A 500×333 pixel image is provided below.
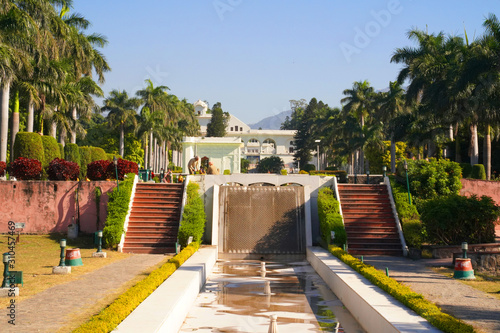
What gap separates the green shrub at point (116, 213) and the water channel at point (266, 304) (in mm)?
5351

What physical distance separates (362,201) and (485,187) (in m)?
8.96

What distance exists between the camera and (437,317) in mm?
9328

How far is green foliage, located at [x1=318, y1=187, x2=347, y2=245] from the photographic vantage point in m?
22.6

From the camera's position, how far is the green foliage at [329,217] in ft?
74.1

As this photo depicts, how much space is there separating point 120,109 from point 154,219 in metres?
37.2

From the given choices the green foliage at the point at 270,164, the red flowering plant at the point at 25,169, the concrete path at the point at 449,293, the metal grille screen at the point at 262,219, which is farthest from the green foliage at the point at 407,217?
the green foliage at the point at 270,164

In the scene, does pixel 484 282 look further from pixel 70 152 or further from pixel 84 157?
pixel 84 157

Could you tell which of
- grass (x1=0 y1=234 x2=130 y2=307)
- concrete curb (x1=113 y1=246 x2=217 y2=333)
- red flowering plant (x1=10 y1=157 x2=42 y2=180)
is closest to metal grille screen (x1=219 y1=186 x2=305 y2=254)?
grass (x1=0 y1=234 x2=130 y2=307)

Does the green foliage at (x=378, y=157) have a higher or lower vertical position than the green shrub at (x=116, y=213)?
higher

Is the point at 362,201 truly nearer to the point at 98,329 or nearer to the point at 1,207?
the point at 1,207

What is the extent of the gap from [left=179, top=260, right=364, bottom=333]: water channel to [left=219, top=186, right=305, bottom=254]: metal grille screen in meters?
4.11

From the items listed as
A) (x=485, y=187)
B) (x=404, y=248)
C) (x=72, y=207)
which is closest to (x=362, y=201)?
(x=404, y=248)

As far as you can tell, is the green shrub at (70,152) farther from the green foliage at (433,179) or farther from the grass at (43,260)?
the green foliage at (433,179)

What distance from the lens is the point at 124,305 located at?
1049cm
